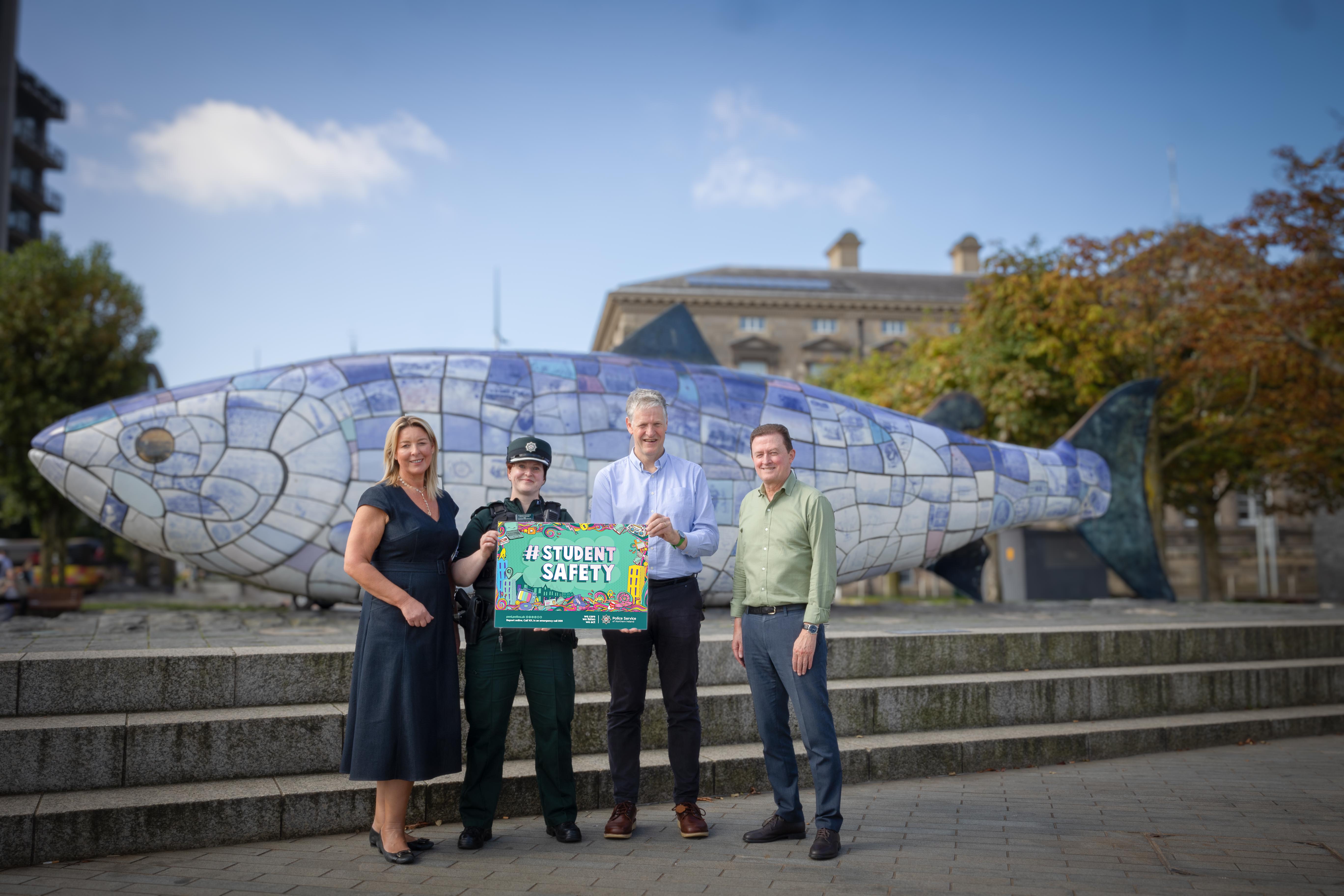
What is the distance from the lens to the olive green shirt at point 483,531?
4.74 meters

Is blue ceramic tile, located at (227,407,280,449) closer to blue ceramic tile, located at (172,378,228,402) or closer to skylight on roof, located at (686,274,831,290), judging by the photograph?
blue ceramic tile, located at (172,378,228,402)

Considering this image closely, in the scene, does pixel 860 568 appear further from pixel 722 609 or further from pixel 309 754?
pixel 309 754

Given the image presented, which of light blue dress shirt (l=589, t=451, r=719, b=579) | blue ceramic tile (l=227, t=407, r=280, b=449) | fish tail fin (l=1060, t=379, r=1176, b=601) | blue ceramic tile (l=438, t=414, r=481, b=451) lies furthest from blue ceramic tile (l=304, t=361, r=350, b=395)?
fish tail fin (l=1060, t=379, r=1176, b=601)

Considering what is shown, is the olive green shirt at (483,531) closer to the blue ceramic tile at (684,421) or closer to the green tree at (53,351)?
the blue ceramic tile at (684,421)

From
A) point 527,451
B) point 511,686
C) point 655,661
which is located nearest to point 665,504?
point 527,451

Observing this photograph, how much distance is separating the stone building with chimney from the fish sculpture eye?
37757 millimetres

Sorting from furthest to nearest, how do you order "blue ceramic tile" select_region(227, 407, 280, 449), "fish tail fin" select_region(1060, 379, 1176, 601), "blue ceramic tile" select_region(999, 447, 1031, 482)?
"fish tail fin" select_region(1060, 379, 1176, 601) → "blue ceramic tile" select_region(999, 447, 1031, 482) → "blue ceramic tile" select_region(227, 407, 280, 449)

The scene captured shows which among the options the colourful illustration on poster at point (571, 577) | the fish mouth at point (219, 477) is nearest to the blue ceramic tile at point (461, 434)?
the fish mouth at point (219, 477)

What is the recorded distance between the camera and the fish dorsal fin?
10.1 metres

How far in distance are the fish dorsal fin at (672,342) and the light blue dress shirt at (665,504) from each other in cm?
508

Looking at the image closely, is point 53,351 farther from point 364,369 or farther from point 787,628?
point 787,628

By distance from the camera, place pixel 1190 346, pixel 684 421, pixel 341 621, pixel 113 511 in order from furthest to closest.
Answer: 1. pixel 1190 346
2. pixel 684 421
3. pixel 341 621
4. pixel 113 511

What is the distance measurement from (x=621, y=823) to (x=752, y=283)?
4763cm

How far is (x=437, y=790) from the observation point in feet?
16.9
